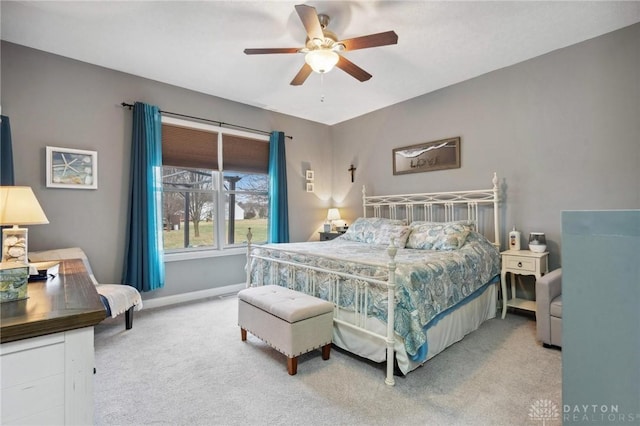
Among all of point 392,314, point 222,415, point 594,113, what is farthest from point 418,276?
point 594,113

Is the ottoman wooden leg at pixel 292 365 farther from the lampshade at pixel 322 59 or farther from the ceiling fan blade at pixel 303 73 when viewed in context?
the ceiling fan blade at pixel 303 73

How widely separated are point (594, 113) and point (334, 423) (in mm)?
3658

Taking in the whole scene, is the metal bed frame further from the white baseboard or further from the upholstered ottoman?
the white baseboard

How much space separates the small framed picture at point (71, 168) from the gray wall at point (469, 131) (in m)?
0.07

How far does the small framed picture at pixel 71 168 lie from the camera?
3162mm

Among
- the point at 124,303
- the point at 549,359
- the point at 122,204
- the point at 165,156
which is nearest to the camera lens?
the point at 549,359

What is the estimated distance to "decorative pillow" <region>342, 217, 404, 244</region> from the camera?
397 centimetres

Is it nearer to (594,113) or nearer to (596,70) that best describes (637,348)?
(594,113)

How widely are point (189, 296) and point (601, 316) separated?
4.21 meters

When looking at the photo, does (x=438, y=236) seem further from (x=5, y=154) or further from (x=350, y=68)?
(x=5, y=154)

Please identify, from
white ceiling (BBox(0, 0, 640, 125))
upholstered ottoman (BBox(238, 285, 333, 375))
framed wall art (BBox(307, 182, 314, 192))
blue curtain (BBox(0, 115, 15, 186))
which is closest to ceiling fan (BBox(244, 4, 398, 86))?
white ceiling (BBox(0, 0, 640, 125))

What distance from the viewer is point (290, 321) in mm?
2178

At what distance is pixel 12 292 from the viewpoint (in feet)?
3.57

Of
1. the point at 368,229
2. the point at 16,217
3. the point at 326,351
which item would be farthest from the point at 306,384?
the point at 368,229
